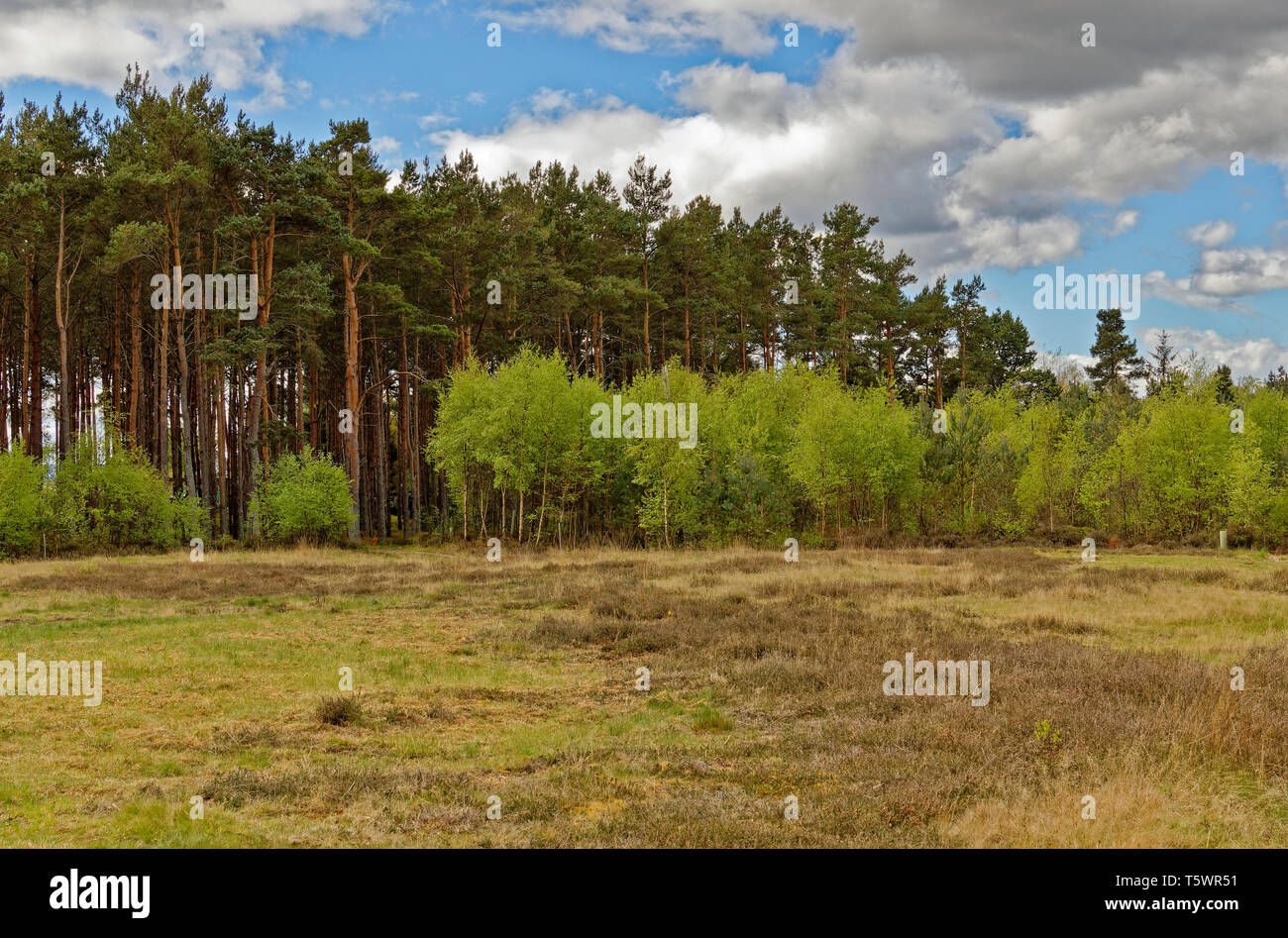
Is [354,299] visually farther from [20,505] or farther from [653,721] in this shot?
[653,721]

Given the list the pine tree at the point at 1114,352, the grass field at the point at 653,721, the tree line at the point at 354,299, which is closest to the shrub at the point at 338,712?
the grass field at the point at 653,721

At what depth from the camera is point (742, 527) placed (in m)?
46.9

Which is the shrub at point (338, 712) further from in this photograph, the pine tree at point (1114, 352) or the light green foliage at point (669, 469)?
the pine tree at point (1114, 352)

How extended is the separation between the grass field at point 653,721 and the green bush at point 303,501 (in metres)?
17.4

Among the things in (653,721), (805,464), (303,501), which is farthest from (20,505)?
(805,464)

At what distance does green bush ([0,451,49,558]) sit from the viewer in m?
36.2

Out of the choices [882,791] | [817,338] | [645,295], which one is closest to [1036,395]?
[817,338]

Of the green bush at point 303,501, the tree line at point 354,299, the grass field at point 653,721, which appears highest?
the tree line at point 354,299

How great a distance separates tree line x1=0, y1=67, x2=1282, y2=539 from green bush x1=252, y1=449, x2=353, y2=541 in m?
0.91

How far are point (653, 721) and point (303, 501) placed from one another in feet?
117

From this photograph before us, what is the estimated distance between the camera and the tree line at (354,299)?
41.1 meters

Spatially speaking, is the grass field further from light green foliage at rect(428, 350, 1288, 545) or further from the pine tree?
the pine tree

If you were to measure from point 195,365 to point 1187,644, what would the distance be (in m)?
56.1

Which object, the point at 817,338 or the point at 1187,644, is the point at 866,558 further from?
the point at 817,338
